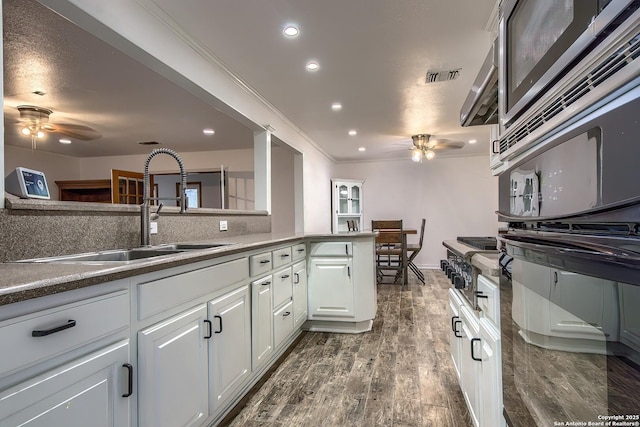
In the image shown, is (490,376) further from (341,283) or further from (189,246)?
(341,283)

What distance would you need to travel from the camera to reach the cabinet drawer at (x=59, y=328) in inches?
29.9

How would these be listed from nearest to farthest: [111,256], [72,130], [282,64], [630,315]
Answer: [630,315] < [111,256] < [282,64] < [72,130]

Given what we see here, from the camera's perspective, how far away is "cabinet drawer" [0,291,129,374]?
2.49 feet

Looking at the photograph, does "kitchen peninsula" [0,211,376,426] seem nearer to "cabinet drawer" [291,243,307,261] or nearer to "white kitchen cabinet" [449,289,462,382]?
"cabinet drawer" [291,243,307,261]

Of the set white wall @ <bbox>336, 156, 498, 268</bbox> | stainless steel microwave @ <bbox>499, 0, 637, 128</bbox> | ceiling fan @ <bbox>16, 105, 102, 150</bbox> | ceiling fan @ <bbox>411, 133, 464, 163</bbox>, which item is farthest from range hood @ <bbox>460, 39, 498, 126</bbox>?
white wall @ <bbox>336, 156, 498, 268</bbox>

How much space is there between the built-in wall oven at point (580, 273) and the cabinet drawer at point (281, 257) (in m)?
1.76

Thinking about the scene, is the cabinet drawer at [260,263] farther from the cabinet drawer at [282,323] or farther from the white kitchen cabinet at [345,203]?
the white kitchen cabinet at [345,203]

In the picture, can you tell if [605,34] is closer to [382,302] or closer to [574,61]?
[574,61]

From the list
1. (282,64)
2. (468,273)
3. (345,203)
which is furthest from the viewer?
(345,203)

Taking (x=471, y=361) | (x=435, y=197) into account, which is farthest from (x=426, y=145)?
(x=471, y=361)

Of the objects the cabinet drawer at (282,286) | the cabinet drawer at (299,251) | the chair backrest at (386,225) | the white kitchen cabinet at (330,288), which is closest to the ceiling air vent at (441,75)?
the white kitchen cabinet at (330,288)

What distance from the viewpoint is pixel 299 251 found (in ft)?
9.68

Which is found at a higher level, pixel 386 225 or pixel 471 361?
pixel 386 225

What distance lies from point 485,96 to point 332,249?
2.04 metres
